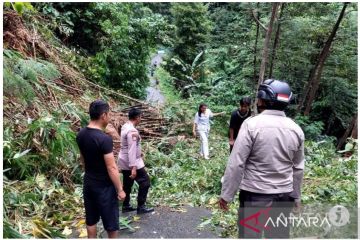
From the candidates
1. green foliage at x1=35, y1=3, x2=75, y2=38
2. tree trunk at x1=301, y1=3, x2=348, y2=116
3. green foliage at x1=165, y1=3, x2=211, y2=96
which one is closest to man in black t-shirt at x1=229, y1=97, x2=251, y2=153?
green foliage at x1=35, y1=3, x2=75, y2=38

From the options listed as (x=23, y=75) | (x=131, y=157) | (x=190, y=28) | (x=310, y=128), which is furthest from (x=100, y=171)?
(x=190, y=28)

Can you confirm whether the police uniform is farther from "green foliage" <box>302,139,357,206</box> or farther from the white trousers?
the white trousers

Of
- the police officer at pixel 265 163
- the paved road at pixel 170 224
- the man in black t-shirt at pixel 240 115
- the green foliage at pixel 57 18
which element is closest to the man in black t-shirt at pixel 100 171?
the paved road at pixel 170 224

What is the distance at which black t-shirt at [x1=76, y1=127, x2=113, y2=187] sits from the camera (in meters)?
3.71

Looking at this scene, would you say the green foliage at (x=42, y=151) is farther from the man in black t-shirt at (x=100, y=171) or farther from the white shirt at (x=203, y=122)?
the white shirt at (x=203, y=122)

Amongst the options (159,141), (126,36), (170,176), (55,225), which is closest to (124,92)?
(126,36)

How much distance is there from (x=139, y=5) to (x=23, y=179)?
13.9m

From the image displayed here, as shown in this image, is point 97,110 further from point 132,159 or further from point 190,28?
point 190,28

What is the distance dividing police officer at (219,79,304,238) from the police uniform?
6.67 feet

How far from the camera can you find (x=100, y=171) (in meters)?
3.85

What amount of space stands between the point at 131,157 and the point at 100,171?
4.12ft

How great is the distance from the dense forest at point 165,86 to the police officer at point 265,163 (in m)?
1.61

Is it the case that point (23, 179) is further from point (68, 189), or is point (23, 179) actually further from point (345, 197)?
point (345, 197)

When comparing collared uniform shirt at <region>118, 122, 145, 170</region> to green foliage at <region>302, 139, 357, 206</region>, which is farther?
green foliage at <region>302, 139, 357, 206</region>
